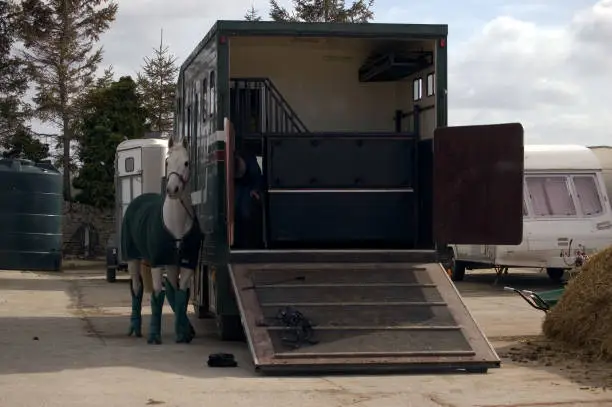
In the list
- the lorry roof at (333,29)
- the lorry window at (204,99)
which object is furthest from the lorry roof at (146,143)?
the lorry roof at (333,29)

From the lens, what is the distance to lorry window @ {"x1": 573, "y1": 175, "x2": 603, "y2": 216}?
19.6m

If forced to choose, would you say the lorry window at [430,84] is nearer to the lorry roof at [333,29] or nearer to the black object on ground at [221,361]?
the lorry roof at [333,29]

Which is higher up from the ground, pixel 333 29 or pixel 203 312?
pixel 333 29

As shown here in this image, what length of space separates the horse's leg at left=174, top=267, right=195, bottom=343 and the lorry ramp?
0.99 metres

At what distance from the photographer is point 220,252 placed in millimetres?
10742

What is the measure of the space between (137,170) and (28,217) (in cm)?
292

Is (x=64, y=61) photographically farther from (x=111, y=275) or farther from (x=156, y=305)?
(x=156, y=305)

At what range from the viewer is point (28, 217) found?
22156 millimetres

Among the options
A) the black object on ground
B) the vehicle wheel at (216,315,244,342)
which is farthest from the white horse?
the black object on ground

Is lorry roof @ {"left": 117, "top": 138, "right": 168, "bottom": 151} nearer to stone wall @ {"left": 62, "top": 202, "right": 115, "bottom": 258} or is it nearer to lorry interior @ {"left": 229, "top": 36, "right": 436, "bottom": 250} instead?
lorry interior @ {"left": 229, "top": 36, "right": 436, "bottom": 250}

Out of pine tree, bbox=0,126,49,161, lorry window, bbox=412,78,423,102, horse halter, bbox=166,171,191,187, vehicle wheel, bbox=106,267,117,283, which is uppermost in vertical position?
pine tree, bbox=0,126,49,161

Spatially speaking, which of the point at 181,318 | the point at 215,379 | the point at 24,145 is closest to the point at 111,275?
the point at 181,318

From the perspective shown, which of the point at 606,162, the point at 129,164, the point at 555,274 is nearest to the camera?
the point at 555,274

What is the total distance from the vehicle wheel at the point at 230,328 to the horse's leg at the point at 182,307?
1.25ft
